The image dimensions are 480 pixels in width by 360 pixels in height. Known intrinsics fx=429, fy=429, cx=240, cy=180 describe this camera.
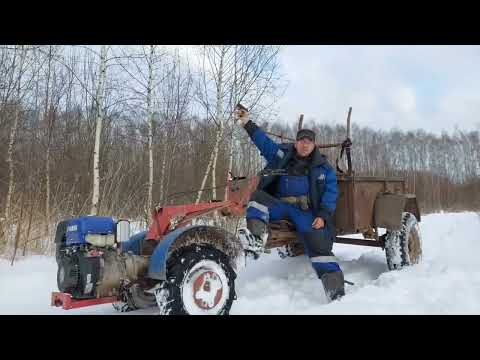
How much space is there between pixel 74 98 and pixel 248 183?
10.7m

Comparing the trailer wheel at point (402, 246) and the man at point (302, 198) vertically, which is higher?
the man at point (302, 198)

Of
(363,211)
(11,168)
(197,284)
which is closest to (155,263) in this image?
(197,284)

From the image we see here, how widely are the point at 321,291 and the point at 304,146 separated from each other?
1.58m

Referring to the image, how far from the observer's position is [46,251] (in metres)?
6.49

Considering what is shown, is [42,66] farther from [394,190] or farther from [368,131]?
[368,131]

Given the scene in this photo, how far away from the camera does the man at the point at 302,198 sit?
4285mm

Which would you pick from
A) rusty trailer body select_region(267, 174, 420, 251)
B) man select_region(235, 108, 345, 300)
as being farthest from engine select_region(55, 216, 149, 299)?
rusty trailer body select_region(267, 174, 420, 251)

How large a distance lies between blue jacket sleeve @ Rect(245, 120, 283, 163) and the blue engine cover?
1.85m

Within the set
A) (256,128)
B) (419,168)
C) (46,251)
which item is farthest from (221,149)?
(419,168)

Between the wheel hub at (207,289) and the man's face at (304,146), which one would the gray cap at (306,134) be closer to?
the man's face at (304,146)

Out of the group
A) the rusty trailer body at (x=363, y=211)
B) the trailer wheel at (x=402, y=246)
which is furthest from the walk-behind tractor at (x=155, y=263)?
the trailer wheel at (x=402, y=246)

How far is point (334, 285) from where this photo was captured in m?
4.14

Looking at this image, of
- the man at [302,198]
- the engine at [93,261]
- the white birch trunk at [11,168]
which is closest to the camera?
the engine at [93,261]

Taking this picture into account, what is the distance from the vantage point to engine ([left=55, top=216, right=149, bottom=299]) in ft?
10.7
